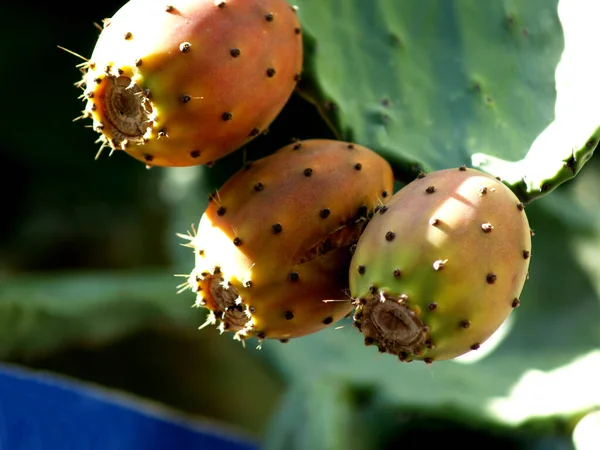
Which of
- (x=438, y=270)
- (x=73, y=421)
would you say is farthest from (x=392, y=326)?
(x=73, y=421)

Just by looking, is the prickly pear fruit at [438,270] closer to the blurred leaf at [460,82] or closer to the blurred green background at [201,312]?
the blurred leaf at [460,82]

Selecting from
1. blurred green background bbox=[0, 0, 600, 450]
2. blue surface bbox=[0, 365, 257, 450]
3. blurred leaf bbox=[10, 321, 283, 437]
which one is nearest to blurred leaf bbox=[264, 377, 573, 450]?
blurred green background bbox=[0, 0, 600, 450]

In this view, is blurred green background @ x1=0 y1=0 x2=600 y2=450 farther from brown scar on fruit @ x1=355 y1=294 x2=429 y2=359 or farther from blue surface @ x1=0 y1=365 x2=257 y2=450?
brown scar on fruit @ x1=355 y1=294 x2=429 y2=359

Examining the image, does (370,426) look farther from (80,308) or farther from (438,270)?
(438,270)

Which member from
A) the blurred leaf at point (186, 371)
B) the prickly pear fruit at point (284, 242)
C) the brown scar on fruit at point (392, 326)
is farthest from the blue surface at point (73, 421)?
the brown scar on fruit at point (392, 326)

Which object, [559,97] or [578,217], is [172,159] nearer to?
[559,97]

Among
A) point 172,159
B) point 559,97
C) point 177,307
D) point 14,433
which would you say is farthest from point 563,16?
point 177,307

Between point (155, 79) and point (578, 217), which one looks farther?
point (578, 217)
